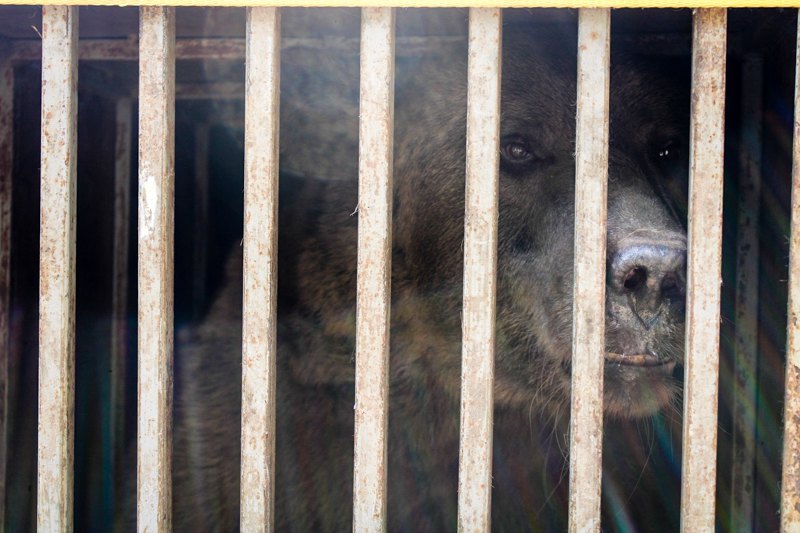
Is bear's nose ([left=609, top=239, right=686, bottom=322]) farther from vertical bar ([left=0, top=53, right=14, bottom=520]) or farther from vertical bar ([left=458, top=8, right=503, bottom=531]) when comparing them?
vertical bar ([left=0, top=53, right=14, bottom=520])

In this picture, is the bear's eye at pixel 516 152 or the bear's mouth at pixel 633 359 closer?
the bear's mouth at pixel 633 359

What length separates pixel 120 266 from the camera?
4.00 m

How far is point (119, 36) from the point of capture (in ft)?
10.3

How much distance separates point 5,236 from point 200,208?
48.9 inches

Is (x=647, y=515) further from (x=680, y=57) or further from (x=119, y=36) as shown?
(x=119, y=36)

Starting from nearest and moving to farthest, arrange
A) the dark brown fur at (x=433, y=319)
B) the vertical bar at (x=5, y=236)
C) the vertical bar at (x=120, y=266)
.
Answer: the dark brown fur at (x=433, y=319) → the vertical bar at (x=5, y=236) → the vertical bar at (x=120, y=266)

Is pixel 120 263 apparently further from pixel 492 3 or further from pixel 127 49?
pixel 492 3

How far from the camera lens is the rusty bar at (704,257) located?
167cm

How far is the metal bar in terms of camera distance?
3795 millimetres

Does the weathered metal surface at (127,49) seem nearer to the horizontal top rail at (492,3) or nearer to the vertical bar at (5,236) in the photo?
the vertical bar at (5,236)

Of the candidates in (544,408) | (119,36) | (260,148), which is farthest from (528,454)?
(119,36)

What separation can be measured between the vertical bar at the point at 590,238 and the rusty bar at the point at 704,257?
6.9 inches

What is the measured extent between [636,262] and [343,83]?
1.35m

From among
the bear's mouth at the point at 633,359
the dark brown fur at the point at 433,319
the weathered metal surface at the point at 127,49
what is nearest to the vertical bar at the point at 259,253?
the bear's mouth at the point at 633,359
